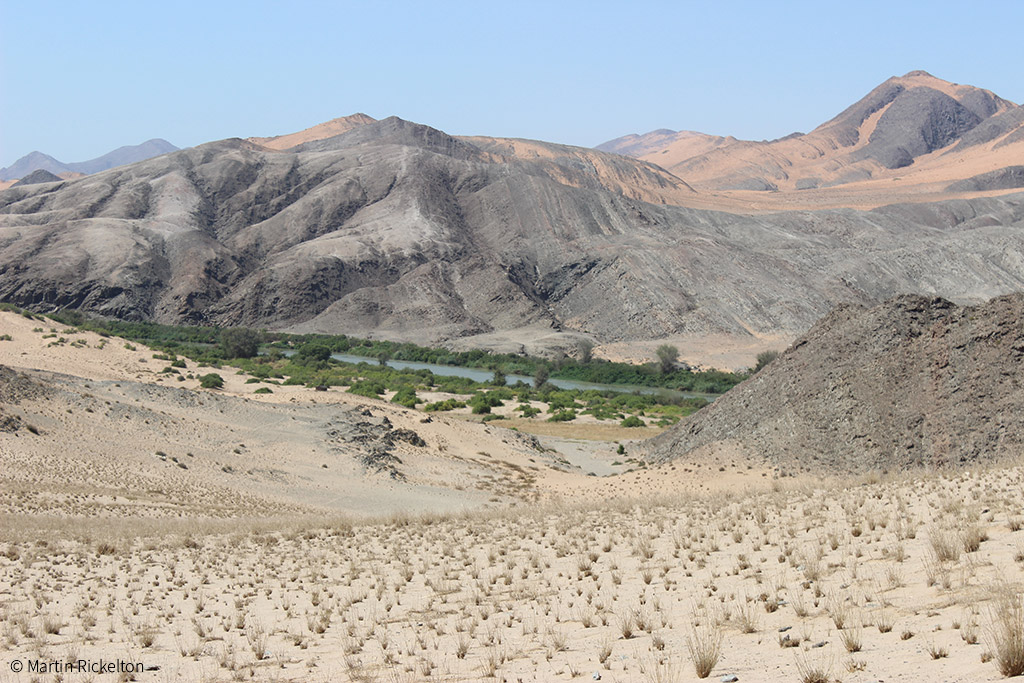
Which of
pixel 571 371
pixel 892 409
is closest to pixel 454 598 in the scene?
pixel 892 409

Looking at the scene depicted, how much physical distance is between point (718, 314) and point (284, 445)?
2524 inches

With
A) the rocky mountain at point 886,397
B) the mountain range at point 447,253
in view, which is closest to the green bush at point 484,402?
the rocky mountain at point 886,397

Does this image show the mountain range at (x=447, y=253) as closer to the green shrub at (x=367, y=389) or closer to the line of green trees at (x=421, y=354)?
the line of green trees at (x=421, y=354)

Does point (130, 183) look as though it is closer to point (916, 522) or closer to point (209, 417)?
point (209, 417)

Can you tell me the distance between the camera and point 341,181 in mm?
122562

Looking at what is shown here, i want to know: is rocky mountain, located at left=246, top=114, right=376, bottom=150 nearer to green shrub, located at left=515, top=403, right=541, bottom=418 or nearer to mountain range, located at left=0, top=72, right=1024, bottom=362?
mountain range, located at left=0, top=72, right=1024, bottom=362

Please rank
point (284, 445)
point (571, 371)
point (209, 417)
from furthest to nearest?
point (571, 371), point (209, 417), point (284, 445)

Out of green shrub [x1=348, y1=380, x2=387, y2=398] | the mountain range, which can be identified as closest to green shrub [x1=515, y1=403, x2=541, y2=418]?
green shrub [x1=348, y1=380, x2=387, y2=398]

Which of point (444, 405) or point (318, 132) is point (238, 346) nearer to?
point (444, 405)

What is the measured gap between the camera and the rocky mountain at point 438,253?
307 ft

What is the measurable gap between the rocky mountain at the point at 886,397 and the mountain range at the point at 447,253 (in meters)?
53.3

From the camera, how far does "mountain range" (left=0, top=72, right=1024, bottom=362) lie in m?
93.1

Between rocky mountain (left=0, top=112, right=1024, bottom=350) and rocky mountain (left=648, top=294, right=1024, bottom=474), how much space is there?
5542cm

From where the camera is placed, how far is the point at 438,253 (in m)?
106
